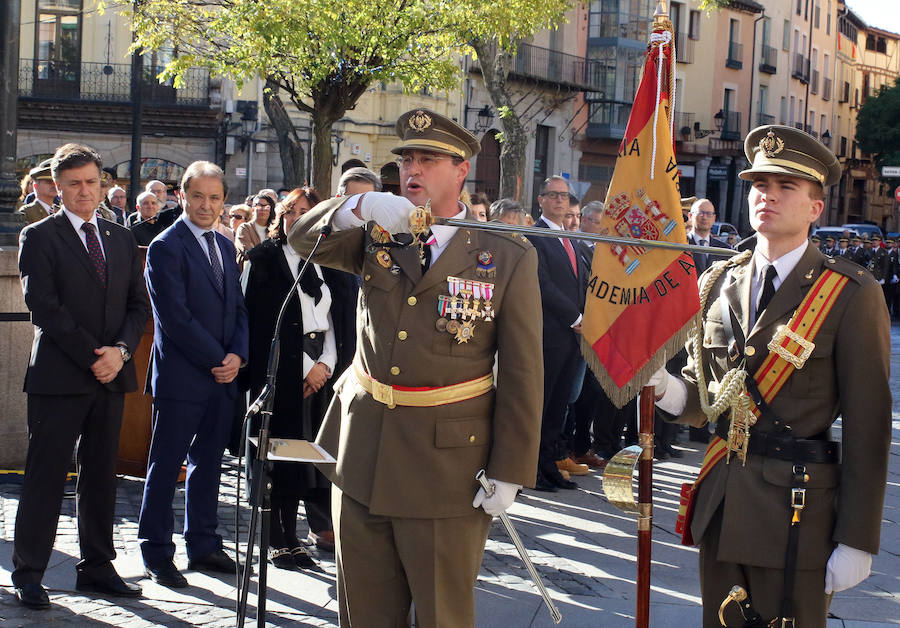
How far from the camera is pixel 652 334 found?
4.18m

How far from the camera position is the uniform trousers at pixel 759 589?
344cm

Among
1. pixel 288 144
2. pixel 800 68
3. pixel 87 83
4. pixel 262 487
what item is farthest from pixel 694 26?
pixel 262 487

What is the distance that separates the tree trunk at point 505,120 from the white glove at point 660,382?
17596mm

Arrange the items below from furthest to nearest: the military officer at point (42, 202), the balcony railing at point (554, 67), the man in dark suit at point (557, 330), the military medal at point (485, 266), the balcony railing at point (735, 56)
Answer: the balcony railing at point (735, 56)
the balcony railing at point (554, 67)
the military officer at point (42, 202)
the man in dark suit at point (557, 330)
the military medal at point (485, 266)

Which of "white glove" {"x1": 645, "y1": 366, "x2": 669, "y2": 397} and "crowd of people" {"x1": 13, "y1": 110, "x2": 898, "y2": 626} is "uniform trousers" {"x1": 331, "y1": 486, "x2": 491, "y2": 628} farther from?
"white glove" {"x1": 645, "y1": 366, "x2": 669, "y2": 397}

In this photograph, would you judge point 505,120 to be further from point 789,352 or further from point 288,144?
point 789,352

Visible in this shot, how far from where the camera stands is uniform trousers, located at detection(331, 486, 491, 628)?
3.58 metres

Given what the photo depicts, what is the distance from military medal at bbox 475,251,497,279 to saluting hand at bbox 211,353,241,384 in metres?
2.23

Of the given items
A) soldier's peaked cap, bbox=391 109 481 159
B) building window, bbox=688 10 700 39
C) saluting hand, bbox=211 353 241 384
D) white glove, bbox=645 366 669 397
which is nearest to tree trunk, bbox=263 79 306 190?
saluting hand, bbox=211 353 241 384

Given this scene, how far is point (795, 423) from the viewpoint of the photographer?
350 centimetres

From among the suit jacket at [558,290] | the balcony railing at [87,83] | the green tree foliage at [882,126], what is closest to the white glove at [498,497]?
the suit jacket at [558,290]

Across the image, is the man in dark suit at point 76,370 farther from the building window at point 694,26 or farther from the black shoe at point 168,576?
the building window at point 694,26

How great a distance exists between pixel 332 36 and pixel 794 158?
40.7ft

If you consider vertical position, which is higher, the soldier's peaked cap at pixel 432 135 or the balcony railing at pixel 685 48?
the balcony railing at pixel 685 48
